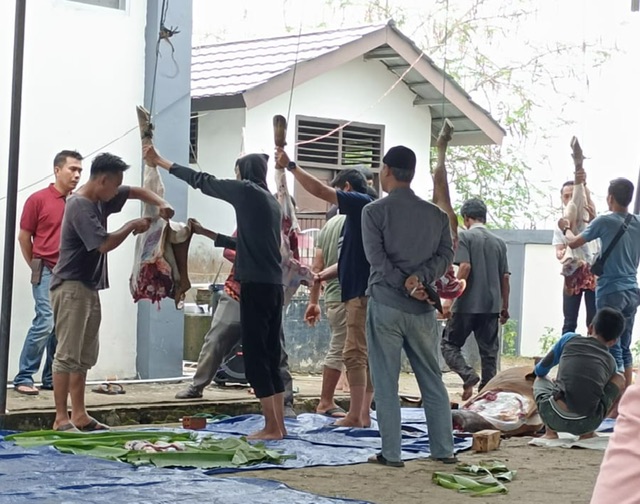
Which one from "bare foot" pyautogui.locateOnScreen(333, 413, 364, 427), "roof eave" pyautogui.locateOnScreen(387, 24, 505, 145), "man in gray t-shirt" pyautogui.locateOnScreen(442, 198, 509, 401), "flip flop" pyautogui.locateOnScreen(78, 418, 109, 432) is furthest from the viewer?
"roof eave" pyautogui.locateOnScreen(387, 24, 505, 145)

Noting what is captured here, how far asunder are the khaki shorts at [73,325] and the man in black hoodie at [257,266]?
1106 mm

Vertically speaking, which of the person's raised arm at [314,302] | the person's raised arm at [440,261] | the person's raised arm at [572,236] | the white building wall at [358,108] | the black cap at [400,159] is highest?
the white building wall at [358,108]

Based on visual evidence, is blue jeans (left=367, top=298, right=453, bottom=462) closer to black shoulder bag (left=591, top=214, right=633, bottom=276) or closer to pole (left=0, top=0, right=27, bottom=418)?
pole (left=0, top=0, right=27, bottom=418)

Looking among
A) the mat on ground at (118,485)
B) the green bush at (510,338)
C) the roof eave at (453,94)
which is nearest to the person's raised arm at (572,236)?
the mat on ground at (118,485)

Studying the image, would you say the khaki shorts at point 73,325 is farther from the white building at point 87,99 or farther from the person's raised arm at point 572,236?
the person's raised arm at point 572,236

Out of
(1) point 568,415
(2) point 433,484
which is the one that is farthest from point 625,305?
(2) point 433,484

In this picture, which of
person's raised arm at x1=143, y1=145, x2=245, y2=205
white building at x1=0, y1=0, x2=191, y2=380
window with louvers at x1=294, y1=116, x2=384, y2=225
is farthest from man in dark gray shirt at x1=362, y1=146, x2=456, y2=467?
window with louvers at x1=294, y1=116, x2=384, y2=225

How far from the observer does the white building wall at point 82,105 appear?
33.8ft

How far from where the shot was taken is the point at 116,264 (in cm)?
1103

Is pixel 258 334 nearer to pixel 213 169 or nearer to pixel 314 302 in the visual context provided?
pixel 314 302

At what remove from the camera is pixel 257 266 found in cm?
782

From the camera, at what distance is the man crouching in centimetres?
802

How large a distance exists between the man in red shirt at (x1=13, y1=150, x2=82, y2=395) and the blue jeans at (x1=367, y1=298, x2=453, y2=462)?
12.0 feet

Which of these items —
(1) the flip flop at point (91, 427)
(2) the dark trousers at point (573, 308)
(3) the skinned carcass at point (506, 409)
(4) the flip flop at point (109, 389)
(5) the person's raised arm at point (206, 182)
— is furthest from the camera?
(2) the dark trousers at point (573, 308)
